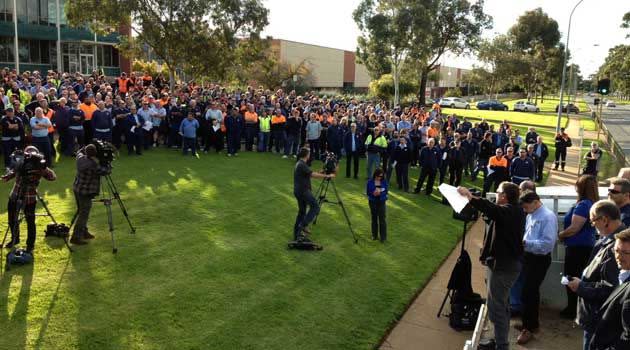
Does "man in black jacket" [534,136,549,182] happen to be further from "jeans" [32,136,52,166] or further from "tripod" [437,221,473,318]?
"jeans" [32,136,52,166]

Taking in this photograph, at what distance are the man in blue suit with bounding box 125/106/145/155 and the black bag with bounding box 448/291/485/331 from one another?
1223cm

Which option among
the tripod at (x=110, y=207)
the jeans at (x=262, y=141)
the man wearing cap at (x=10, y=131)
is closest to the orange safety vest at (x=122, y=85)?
the jeans at (x=262, y=141)

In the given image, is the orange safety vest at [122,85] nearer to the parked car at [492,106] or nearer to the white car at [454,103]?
the white car at [454,103]

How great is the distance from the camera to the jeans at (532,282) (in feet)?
22.3

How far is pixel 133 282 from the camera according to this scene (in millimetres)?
7785

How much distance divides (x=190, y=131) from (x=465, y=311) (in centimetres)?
1214

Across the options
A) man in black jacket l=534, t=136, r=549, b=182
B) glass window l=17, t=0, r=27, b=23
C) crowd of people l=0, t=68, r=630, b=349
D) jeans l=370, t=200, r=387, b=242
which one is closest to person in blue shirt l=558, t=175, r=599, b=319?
crowd of people l=0, t=68, r=630, b=349

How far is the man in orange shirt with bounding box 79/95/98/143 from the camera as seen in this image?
51.8ft

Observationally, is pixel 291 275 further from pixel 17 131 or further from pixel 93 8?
pixel 93 8

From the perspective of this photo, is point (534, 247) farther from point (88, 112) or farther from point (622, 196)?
point (88, 112)

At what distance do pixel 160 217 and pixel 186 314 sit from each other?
416 centimetres

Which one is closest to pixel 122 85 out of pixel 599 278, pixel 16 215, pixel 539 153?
pixel 16 215

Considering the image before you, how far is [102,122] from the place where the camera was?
15180 millimetres

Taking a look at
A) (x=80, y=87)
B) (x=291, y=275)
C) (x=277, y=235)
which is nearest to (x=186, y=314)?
(x=291, y=275)
